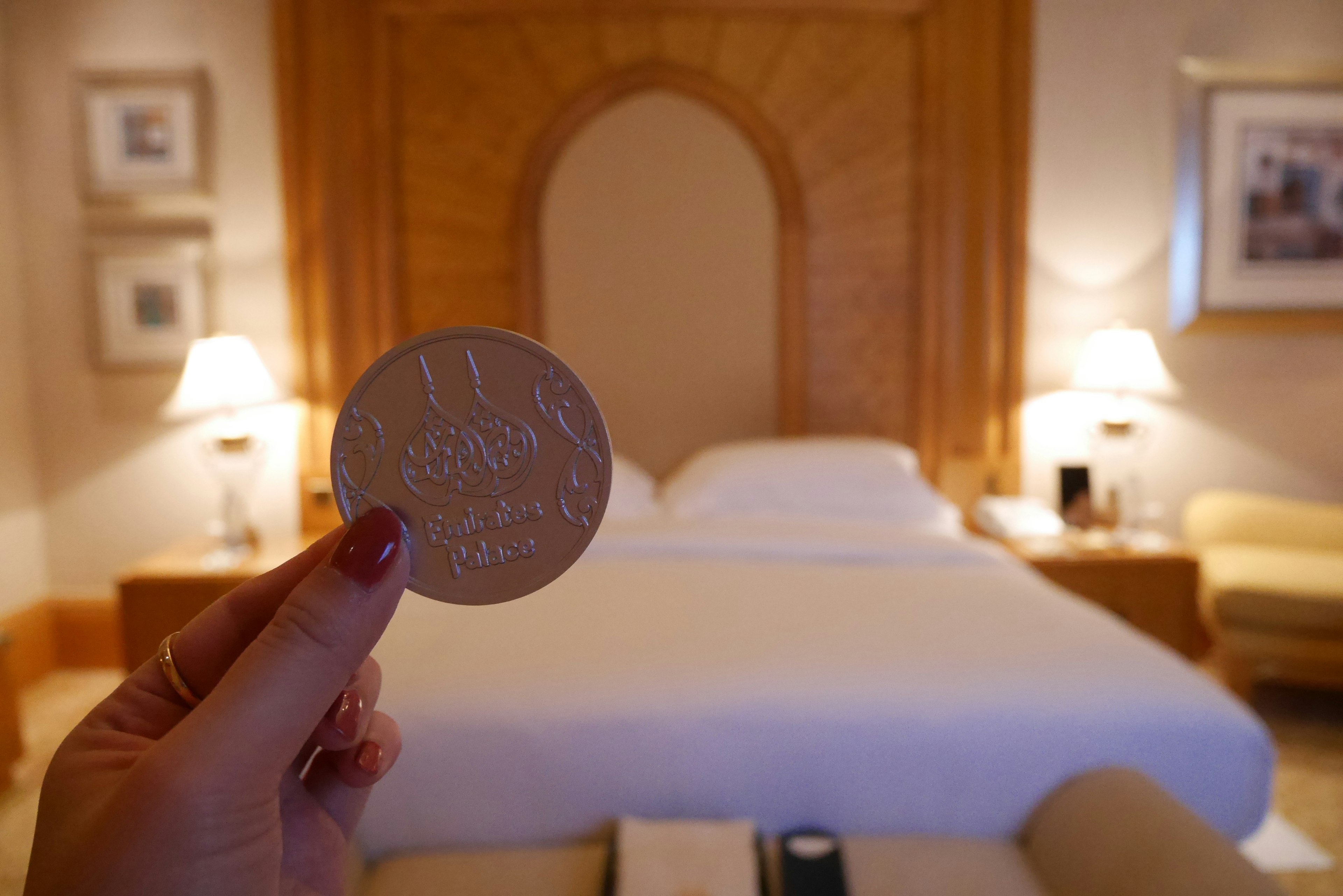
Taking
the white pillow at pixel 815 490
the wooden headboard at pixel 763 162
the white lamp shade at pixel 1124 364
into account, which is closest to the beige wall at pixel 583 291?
the wooden headboard at pixel 763 162

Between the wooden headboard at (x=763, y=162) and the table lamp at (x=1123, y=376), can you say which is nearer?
the table lamp at (x=1123, y=376)

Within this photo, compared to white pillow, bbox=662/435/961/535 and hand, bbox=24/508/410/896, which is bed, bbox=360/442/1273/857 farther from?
white pillow, bbox=662/435/961/535

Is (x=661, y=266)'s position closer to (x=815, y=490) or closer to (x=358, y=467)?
(x=815, y=490)

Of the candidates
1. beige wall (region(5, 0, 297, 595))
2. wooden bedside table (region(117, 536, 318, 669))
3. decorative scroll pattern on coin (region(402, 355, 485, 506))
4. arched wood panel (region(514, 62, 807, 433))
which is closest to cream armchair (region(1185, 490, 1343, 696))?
arched wood panel (region(514, 62, 807, 433))

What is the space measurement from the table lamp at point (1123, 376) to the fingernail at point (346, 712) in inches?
110

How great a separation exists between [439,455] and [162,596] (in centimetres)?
223

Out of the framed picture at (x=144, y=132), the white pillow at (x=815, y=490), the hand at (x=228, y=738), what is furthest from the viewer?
the framed picture at (x=144, y=132)

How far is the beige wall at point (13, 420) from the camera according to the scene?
2.95m

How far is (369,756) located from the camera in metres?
0.76

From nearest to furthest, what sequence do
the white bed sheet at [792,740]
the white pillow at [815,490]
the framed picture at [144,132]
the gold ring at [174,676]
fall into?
the gold ring at [174,676] → the white bed sheet at [792,740] → the white pillow at [815,490] → the framed picture at [144,132]

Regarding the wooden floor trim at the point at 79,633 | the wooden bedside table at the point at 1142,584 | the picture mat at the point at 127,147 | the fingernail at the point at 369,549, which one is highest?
the picture mat at the point at 127,147

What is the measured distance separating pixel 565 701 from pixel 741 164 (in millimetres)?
2318

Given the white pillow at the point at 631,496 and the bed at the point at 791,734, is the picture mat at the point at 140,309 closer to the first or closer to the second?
the white pillow at the point at 631,496

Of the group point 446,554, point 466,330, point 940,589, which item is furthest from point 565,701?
point 940,589
